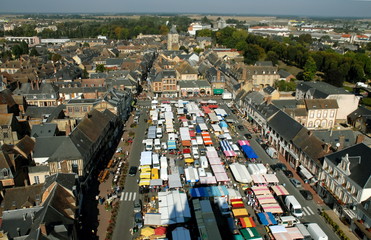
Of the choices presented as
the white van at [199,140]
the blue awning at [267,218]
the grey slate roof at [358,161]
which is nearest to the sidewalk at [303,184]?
the grey slate roof at [358,161]

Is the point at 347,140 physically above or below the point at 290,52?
below

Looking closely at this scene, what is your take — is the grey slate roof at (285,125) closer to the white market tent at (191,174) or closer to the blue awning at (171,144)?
the white market tent at (191,174)

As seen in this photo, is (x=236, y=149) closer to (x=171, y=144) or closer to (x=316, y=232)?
(x=171, y=144)

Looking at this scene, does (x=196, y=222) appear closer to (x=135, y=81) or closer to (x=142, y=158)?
(x=142, y=158)

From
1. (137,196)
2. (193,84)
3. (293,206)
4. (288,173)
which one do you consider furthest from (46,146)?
(193,84)

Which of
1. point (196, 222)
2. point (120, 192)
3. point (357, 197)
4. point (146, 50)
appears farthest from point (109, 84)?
point (146, 50)

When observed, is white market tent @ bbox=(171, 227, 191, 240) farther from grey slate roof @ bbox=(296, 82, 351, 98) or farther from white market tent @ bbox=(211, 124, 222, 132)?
grey slate roof @ bbox=(296, 82, 351, 98)

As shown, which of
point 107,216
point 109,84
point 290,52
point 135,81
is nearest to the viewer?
point 107,216
